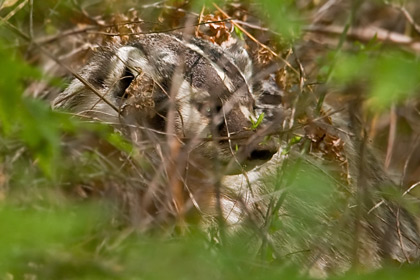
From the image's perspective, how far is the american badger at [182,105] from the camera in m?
3.05

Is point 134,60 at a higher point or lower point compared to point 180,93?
higher

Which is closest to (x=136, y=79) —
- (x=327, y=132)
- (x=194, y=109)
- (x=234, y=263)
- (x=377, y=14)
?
(x=194, y=109)

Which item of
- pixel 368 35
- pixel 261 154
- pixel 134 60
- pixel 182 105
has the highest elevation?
pixel 134 60

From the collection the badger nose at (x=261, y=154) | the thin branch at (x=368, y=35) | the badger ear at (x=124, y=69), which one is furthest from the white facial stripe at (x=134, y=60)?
the thin branch at (x=368, y=35)

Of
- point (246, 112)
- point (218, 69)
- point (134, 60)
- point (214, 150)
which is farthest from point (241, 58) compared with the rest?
point (214, 150)

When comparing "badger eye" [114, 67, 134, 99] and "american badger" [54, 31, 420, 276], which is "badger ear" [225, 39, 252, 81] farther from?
"badger eye" [114, 67, 134, 99]

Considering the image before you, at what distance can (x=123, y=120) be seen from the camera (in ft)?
10.5

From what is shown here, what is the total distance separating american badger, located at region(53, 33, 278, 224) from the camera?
3.05 m

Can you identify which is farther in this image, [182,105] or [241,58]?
[241,58]

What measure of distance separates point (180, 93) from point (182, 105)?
0.30 ft

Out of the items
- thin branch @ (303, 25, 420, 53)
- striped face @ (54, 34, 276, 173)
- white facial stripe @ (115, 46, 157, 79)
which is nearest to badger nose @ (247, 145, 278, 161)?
striped face @ (54, 34, 276, 173)

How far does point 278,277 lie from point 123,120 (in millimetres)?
1651

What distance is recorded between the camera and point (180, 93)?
3.61 m

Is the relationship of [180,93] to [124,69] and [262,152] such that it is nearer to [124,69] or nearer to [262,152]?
[124,69]
